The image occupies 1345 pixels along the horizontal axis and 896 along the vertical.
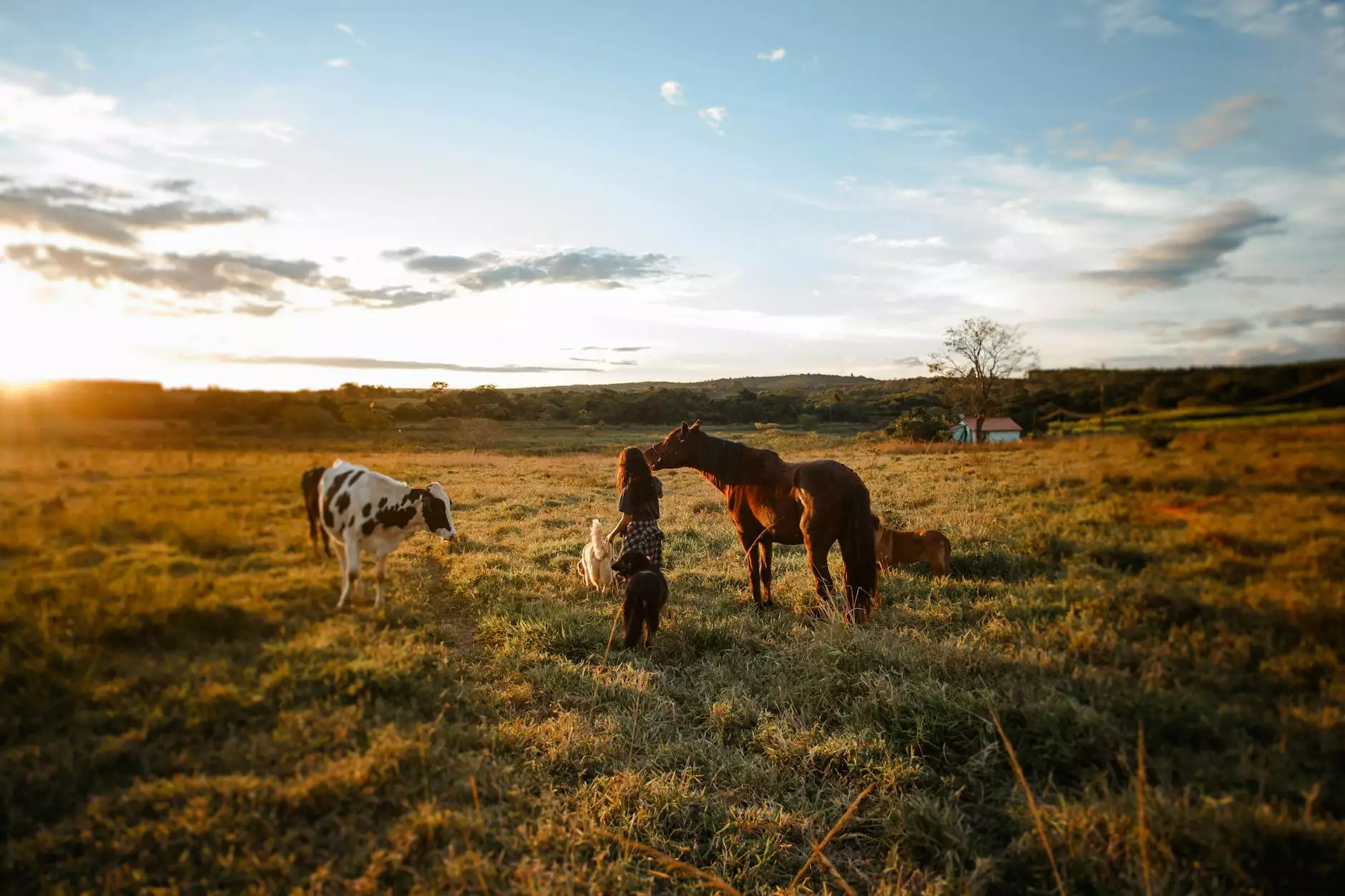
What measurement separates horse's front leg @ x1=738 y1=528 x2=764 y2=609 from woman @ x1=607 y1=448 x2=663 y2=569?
1.27m

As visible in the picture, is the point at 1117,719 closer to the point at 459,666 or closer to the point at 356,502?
the point at 459,666

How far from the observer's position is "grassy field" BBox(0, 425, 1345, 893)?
5.48 feet

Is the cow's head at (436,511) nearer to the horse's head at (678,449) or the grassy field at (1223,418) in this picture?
the grassy field at (1223,418)

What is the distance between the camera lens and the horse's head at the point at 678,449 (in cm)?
823

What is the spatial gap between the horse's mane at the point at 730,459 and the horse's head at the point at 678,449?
0.10m

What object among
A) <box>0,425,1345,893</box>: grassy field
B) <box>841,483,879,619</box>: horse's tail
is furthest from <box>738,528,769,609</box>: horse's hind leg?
<box>0,425,1345,893</box>: grassy field

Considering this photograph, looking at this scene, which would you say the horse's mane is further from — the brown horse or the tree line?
the tree line

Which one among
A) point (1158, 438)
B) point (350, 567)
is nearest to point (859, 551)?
point (1158, 438)

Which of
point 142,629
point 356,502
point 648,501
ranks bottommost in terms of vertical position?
point 648,501

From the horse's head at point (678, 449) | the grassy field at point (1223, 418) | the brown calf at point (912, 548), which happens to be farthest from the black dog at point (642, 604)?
the grassy field at point (1223, 418)

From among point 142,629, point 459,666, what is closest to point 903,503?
point 459,666

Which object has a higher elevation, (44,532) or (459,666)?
(44,532)

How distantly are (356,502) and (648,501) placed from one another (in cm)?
531

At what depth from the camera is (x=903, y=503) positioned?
12875 millimetres
